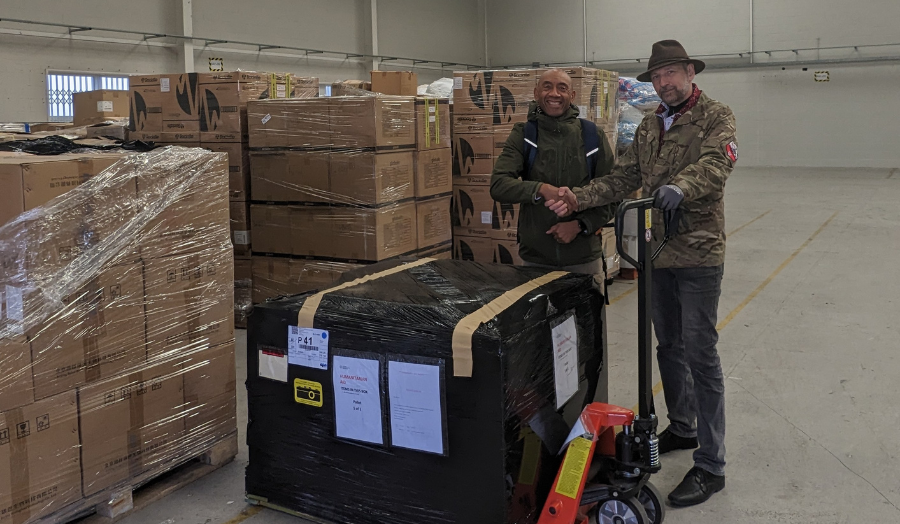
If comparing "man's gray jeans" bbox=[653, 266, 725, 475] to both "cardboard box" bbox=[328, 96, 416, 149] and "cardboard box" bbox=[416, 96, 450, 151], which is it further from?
"cardboard box" bbox=[416, 96, 450, 151]

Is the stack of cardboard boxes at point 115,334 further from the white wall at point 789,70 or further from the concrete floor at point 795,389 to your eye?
the white wall at point 789,70

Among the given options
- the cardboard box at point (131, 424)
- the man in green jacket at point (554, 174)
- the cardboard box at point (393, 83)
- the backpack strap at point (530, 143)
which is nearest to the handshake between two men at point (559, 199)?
the man in green jacket at point (554, 174)

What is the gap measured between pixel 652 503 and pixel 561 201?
125 cm

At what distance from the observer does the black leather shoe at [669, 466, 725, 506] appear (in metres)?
2.71

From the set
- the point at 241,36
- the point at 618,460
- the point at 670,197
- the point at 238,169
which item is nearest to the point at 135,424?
the point at 618,460

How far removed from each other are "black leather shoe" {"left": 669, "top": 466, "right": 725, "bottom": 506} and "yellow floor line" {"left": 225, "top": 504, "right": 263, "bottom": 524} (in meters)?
1.48

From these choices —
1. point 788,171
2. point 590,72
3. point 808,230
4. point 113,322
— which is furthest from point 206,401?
point 788,171

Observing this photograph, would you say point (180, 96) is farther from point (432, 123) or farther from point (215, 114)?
point (432, 123)

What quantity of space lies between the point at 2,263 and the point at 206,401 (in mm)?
952

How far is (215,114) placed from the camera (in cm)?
533

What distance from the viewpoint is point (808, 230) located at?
8.81 m

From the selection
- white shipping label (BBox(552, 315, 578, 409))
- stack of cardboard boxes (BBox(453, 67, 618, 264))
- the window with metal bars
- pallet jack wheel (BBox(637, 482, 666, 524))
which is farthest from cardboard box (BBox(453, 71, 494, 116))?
the window with metal bars

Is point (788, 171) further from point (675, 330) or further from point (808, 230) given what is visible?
point (675, 330)

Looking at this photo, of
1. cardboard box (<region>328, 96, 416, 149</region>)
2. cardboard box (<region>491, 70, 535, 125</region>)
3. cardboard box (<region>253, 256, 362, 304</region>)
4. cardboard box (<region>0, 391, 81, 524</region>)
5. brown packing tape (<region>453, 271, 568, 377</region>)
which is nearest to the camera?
brown packing tape (<region>453, 271, 568, 377</region>)
